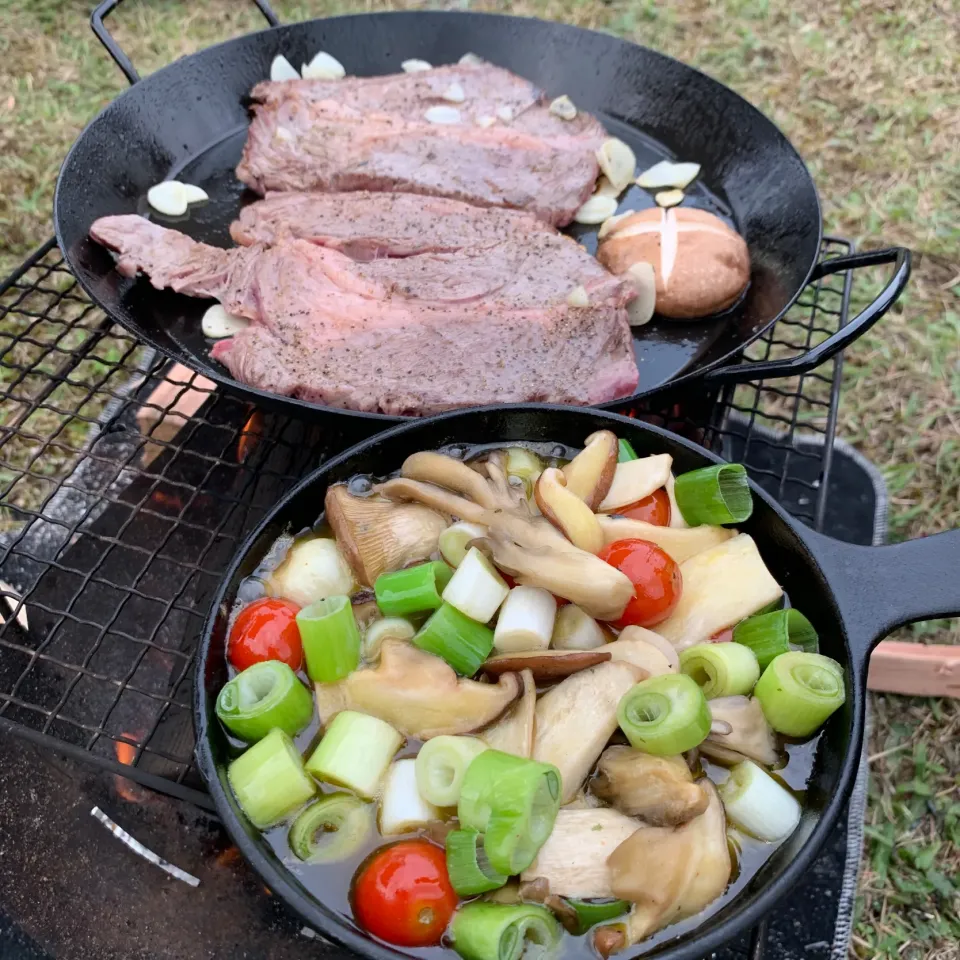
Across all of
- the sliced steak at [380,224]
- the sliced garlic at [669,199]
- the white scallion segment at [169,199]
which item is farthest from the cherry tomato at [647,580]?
the white scallion segment at [169,199]

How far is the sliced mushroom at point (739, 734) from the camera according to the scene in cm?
169

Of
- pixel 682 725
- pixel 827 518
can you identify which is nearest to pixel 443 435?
pixel 682 725

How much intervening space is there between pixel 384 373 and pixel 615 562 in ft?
4.02

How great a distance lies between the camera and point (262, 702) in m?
1.68

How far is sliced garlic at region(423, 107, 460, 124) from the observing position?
3783 mm

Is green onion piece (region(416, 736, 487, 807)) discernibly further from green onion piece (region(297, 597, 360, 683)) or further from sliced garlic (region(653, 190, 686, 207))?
sliced garlic (region(653, 190, 686, 207))

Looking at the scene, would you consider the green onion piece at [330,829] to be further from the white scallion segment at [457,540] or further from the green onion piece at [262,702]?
the white scallion segment at [457,540]

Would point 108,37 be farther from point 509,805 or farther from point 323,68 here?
point 509,805

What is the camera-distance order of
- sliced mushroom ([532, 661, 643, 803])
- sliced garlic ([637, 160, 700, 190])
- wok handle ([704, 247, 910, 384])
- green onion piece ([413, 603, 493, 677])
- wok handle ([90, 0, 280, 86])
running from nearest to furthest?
1. sliced mushroom ([532, 661, 643, 803])
2. green onion piece ([413, 603, 493, 677])
3. wok handle ([704, 247, 910, 384])
4. wok handle ([90, 0, 280, 86])
5. sliced garlic ([637, 160, 700, 190])

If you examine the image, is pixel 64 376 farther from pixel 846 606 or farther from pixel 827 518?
pixel 827 518

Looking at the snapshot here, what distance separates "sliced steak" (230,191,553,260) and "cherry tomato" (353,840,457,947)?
7.65 ft

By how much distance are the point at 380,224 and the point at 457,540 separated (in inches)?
72.7

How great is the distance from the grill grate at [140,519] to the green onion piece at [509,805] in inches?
31.7

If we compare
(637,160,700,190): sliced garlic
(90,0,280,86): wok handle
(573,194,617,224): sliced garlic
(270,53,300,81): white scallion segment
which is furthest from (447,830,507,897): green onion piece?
(270,53,300,81): white scallion segment
